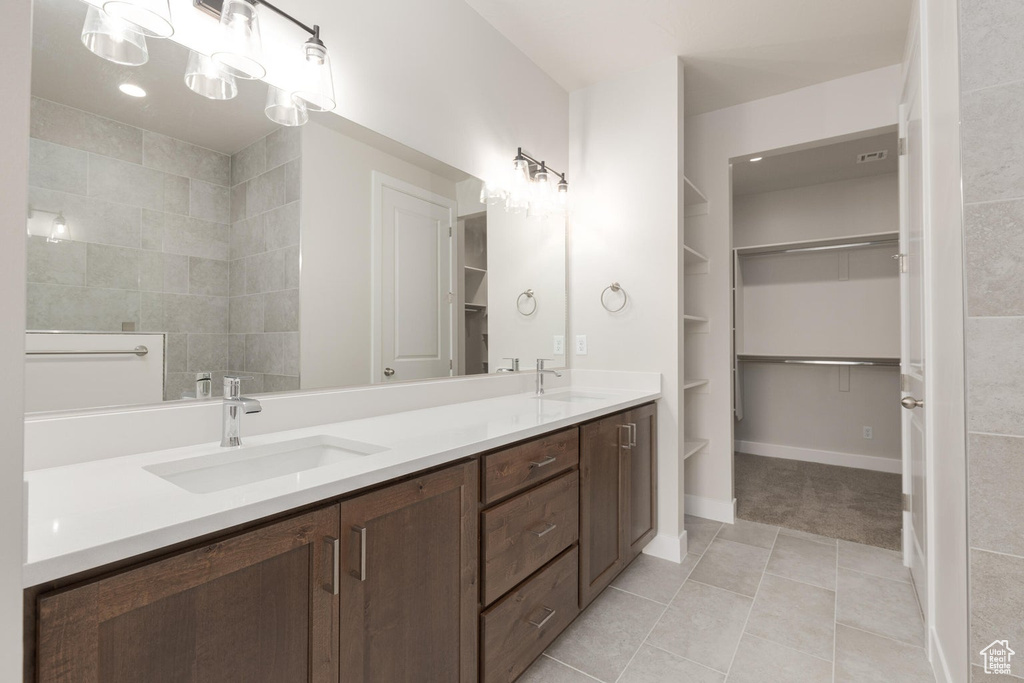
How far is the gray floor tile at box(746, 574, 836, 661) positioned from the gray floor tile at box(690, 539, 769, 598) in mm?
71

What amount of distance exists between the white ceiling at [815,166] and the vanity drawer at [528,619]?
2.88 m

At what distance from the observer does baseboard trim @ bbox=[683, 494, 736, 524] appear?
2980 millimetres

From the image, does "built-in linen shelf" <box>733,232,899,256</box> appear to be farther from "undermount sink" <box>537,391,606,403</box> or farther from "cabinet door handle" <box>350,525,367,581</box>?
"cabinet door handle" <box>350,525,367,581</box>

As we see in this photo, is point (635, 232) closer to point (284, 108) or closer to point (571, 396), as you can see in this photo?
point (571, 396)

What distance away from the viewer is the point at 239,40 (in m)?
1.28

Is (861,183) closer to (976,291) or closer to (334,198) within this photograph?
(976,291)

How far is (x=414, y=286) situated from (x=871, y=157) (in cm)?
379

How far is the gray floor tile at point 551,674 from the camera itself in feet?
5.13

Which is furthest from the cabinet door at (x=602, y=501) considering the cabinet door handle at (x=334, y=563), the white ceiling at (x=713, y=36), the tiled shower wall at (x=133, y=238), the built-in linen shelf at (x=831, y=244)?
the built-in linen shelf at (x=831, y=244)

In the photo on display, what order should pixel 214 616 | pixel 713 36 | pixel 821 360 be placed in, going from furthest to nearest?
pixel 821 360, pixel 713 36, pixel 214 616

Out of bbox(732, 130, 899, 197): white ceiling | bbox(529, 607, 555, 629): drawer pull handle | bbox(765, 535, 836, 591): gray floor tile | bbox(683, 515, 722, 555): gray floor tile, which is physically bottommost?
bbox(683, 515, 722, 555): gray floor tile

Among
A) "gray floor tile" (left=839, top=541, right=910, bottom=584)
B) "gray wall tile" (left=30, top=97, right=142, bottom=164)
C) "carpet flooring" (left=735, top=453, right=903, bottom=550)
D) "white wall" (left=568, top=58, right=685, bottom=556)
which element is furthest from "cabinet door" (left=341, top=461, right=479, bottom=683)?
"carpet flooring" (left=735, top=453, right=903, bottom=550)

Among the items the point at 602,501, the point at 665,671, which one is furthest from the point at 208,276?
the point at 665,671

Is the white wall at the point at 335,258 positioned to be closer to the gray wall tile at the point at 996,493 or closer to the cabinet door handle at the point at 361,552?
the cabinet door handle at the point at 361,552
